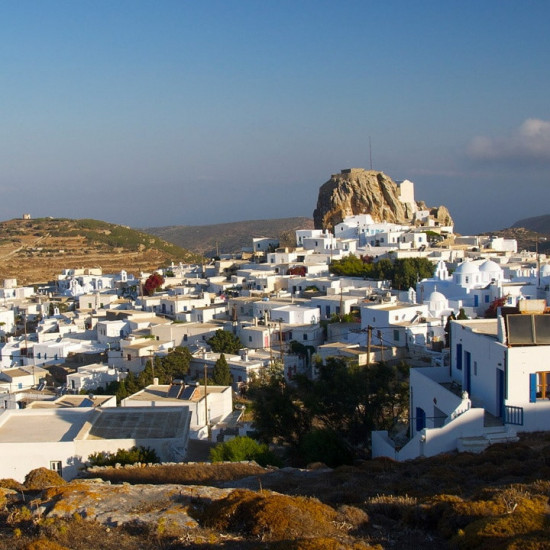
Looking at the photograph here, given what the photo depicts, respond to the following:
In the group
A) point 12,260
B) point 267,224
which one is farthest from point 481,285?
point 267,224

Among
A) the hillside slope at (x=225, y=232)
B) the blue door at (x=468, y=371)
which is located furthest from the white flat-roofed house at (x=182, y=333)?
the hillside slope at (x=225, y=232)

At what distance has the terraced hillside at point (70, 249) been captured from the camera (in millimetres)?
A: 71125

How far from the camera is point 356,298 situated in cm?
3341

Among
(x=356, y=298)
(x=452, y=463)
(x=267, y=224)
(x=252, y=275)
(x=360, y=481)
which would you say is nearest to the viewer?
(x=360, y=481)

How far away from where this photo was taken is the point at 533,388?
1070cm

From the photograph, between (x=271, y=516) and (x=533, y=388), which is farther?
(x=533, y=388)

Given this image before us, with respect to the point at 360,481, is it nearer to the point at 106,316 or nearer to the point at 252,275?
the point at 106,316

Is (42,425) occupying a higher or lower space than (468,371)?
lower

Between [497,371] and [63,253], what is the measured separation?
71.5m

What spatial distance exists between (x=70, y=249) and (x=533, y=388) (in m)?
74.0

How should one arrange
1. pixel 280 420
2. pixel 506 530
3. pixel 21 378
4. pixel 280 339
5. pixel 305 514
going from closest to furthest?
1. pixel 506 530
2. pixel 305 514
3. pixel 280 420
4. pixel 21 378
5. pixel 280 339

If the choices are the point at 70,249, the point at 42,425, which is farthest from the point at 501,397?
the point at 70,249

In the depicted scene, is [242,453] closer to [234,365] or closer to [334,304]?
[234,365]

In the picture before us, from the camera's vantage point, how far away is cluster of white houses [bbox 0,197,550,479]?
10984 mm
